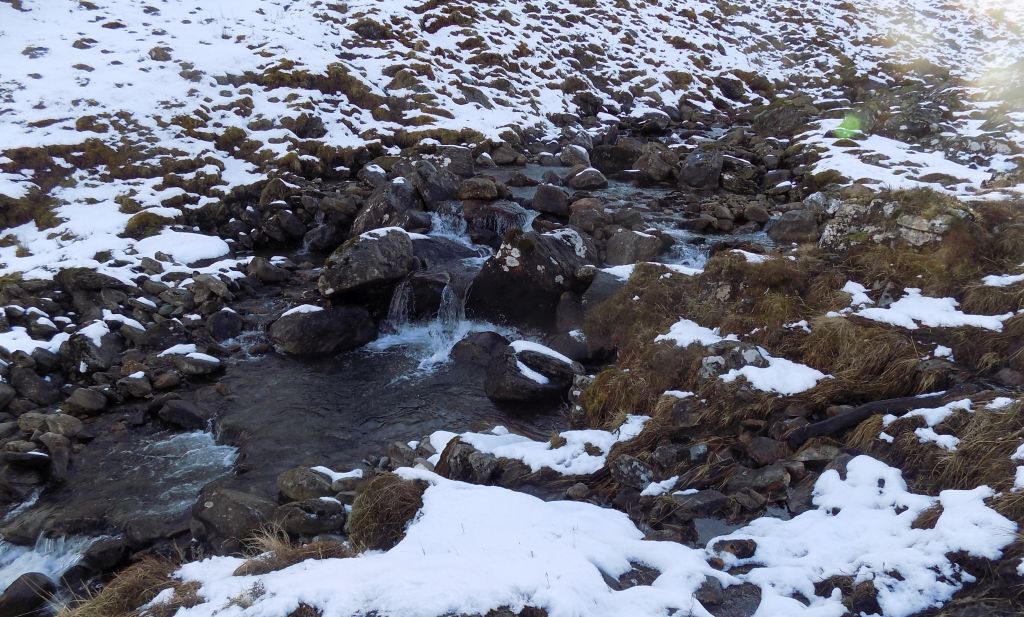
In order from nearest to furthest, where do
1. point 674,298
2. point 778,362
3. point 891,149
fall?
point 778,362, point 674,298, point 891,149

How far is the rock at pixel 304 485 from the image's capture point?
6652mm

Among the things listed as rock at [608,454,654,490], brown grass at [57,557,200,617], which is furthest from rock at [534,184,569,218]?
brown grass at [57,557,200,617]

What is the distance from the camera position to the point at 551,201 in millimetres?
13789

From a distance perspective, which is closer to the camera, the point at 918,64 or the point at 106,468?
the point at 106,468

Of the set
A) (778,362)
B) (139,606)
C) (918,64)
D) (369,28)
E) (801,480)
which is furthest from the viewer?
(918,64)

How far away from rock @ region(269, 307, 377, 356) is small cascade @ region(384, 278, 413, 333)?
548 mm

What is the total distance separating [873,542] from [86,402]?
10.0m

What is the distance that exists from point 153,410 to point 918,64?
33.9 meters

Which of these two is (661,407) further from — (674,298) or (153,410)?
(153,410)

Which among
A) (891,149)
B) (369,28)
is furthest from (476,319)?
(369,28)

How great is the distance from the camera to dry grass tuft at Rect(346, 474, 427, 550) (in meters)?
5.14

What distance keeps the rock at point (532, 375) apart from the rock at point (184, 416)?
4.20m

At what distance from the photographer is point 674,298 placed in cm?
880

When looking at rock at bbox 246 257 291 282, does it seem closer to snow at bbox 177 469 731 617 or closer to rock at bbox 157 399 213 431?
rock at bbox 157 399 213 431
